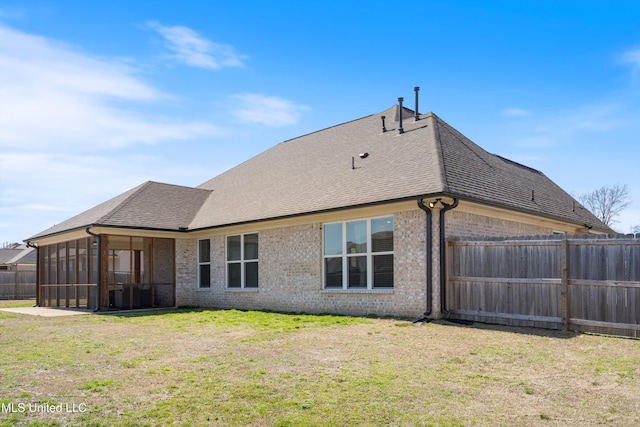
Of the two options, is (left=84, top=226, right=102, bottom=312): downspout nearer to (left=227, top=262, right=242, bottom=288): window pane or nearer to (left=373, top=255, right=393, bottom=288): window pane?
(left=227, top=262, right=242, bottom=288): window pane

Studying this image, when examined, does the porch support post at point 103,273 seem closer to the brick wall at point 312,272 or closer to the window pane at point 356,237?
the brick wall at point 312,272

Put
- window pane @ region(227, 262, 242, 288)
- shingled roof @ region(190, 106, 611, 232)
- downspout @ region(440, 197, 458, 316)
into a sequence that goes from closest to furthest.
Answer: downspout @ region(440, 197, 458, 316) → shingled roof @ region(190, 106, 611, 232) → window pane @ region(227, 262, 242, 288)

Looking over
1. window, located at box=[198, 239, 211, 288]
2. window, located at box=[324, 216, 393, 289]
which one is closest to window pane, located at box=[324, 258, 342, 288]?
window, located at box=[324, 216, 393, 289]

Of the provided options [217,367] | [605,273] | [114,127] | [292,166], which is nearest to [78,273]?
[114,127]

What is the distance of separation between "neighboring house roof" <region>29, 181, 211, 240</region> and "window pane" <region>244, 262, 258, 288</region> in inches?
144

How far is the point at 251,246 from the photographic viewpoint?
1755 centimetres

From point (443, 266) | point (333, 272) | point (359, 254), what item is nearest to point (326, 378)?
point (443, 266)

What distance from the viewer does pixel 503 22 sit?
1413 cm

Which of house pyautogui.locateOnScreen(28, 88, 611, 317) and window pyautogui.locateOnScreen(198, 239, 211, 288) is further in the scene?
window pyautogui.locateOnScreen(198, 239, 211, 288)

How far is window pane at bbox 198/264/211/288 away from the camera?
759 inches

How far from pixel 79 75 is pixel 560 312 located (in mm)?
11406

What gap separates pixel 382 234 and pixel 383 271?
93cm

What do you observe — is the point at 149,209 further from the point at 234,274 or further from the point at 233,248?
the point at 234,274

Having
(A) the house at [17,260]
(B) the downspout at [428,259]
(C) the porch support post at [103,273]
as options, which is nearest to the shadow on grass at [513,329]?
(B) the downspout at [428,259]
